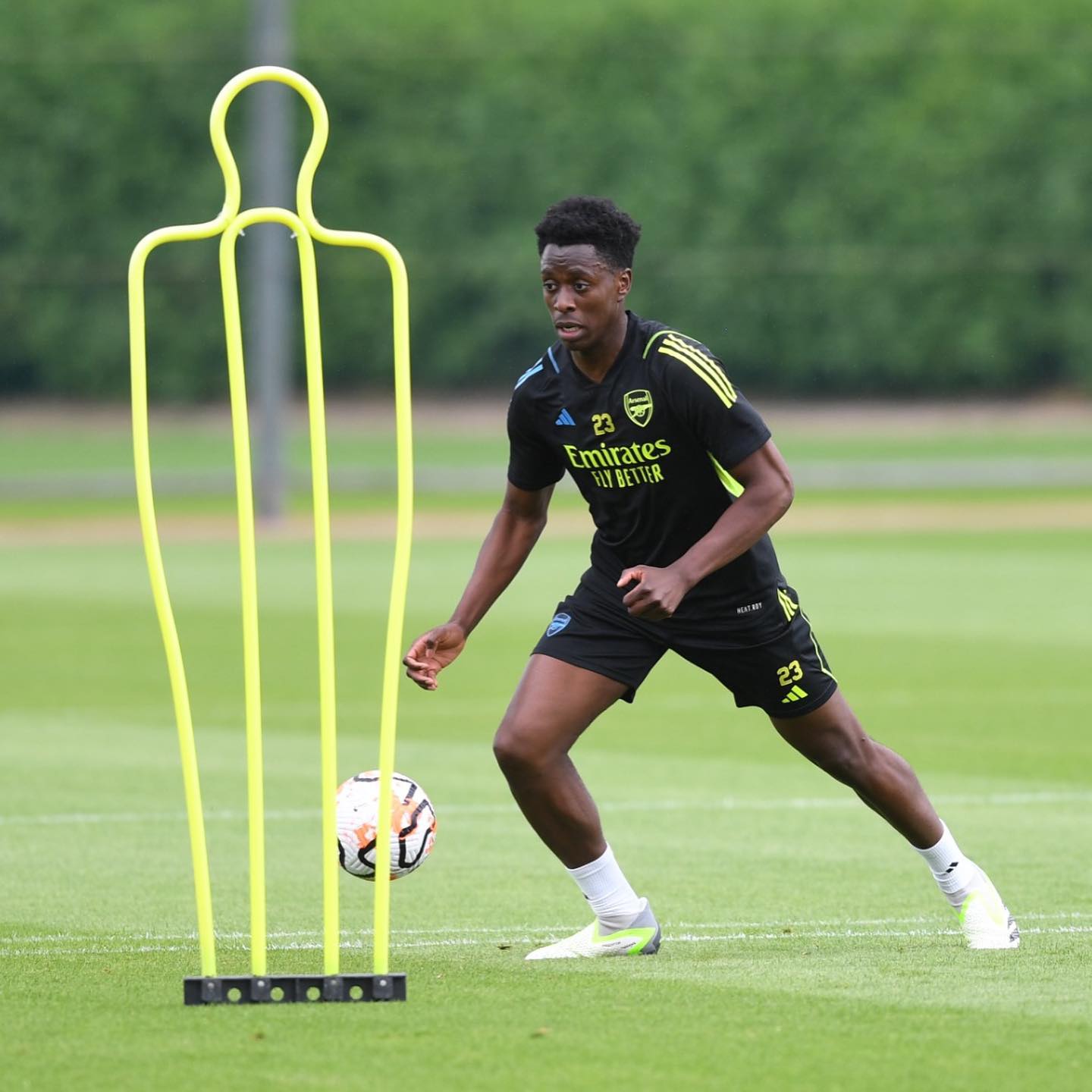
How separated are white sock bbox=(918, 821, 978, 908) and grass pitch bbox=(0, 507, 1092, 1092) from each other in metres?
0.17

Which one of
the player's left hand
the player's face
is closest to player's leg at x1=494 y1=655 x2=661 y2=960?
the player's left hand

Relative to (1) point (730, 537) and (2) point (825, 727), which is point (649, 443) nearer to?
(1) point (730, 537)

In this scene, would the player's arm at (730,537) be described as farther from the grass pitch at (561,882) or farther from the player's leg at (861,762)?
the grass pitch at (561,882)

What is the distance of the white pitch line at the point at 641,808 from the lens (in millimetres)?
11188

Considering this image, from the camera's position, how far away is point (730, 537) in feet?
23.1

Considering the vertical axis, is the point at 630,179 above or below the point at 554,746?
above

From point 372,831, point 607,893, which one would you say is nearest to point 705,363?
point 607,893

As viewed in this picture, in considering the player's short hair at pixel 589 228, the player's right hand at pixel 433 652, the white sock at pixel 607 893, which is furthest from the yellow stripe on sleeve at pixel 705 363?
the white sock at pixel 607 893

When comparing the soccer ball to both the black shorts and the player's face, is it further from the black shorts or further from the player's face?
the player's face

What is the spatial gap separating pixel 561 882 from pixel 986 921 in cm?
236

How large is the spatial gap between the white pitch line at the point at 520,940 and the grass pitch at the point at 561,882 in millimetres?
27

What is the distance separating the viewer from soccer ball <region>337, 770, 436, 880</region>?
7414 mm

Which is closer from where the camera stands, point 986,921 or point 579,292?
point 579,292

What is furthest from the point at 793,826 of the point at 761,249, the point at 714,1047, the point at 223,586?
the point at 761,249
